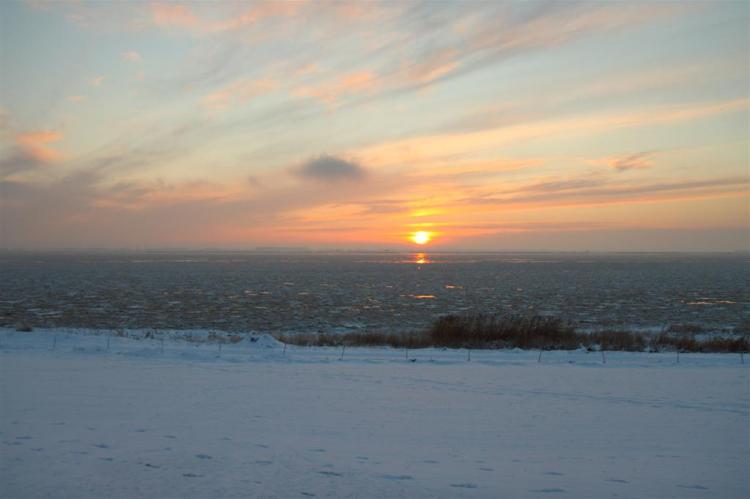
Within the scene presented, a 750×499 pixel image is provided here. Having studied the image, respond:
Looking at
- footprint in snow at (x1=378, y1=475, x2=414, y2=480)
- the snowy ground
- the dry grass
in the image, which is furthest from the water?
footprint in snow at (x1=378, y1=475, x2=414, y2=480)

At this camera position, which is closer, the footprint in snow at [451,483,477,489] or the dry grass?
the footprint in snow at [451,483,477,489]

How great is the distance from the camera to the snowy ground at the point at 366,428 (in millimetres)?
7695

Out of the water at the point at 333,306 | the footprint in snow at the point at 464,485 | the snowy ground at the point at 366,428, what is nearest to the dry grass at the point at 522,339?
the snowy ground at the point at 366,428

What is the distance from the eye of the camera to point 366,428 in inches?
399

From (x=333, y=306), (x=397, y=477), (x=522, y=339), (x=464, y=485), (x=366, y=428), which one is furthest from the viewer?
(x=333, y=306)

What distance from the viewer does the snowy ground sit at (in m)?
7.70

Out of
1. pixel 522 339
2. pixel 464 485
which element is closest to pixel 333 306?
pixel 522 339

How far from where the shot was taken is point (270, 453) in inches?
344

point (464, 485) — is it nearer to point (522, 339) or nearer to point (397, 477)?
point (397, 477)

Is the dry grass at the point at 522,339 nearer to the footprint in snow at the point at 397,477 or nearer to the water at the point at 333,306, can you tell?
the water at the point at 333,306

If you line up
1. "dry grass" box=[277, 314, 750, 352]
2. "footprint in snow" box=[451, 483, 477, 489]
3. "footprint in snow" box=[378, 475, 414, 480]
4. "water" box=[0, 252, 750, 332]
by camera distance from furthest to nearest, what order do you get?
"water" box=[0, 252, 750, 332] < "dry grass" box=[277, 314, 750, 352] < "footprint in snow" box=[378, 475, 414, 480] < "footprint in snow" box=[451, 483, 477, 489]

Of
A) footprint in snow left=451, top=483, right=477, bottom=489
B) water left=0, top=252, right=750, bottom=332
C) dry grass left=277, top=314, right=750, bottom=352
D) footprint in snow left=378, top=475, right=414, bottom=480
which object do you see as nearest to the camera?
footprint in snow left=451, top=483, right=477, bottom=489

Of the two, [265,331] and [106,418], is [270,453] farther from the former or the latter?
[265,331]

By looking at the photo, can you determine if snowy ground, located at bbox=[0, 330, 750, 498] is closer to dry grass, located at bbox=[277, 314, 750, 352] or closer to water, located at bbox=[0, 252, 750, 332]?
dry grass, located at bbox=[277, 314, 750, 352]
